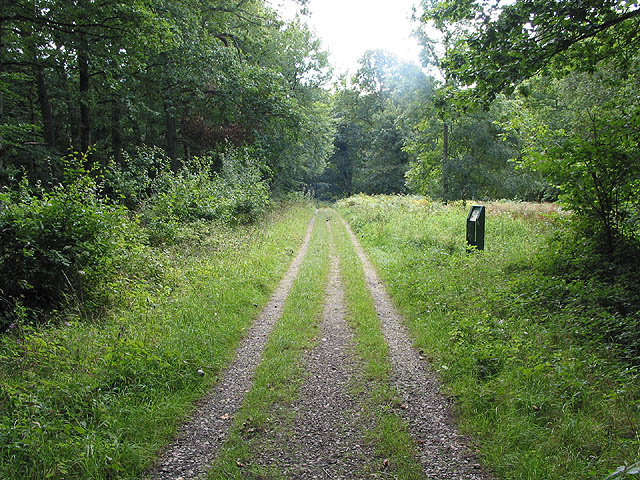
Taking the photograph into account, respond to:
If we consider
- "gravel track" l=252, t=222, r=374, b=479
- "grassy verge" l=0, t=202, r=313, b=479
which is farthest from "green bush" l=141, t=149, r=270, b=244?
"gravel track" l=252, t=222, r=374, b=479

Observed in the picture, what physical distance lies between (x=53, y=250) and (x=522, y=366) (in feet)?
24.3

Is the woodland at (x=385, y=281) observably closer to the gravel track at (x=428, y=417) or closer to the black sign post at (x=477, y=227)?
the gravel track at (x=428, y=417)

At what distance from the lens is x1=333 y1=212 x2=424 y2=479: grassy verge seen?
3266 mm

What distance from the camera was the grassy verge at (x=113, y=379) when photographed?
10.1 feet

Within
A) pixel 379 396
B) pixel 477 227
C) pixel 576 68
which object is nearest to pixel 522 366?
pixel 379 396

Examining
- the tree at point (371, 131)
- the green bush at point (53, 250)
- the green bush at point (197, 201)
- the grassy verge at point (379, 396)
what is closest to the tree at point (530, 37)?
the grassy verge at point (379, 396)

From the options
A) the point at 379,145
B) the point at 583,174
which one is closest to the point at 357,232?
the point at 583,174

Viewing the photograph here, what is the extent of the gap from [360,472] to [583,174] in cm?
658

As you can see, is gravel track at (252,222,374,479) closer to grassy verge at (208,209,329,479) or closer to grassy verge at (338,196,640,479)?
Result: grassy verge at (208,209,329,479)

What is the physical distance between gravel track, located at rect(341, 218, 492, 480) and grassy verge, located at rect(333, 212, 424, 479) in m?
0.10

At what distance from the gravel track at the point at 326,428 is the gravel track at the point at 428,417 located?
0.53 metres

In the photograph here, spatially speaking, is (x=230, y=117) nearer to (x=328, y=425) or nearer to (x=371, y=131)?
(x=328, y=425)

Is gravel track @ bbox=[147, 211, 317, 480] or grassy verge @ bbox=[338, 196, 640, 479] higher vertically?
grassy verge @ bbox=[338, 196, 640, 479]

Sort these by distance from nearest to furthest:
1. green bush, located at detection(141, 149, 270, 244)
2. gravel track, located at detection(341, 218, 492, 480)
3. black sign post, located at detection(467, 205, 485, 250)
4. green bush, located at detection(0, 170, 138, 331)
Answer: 1. gravel track, located at detection(341, 218, 492, 480)
2. green bush, located at detection(0, 170, 138, 331)
3. black sign post, located at detection(467, 205, 485, 250)
4. green bush, located at detection(141, 149, 270, 244)
